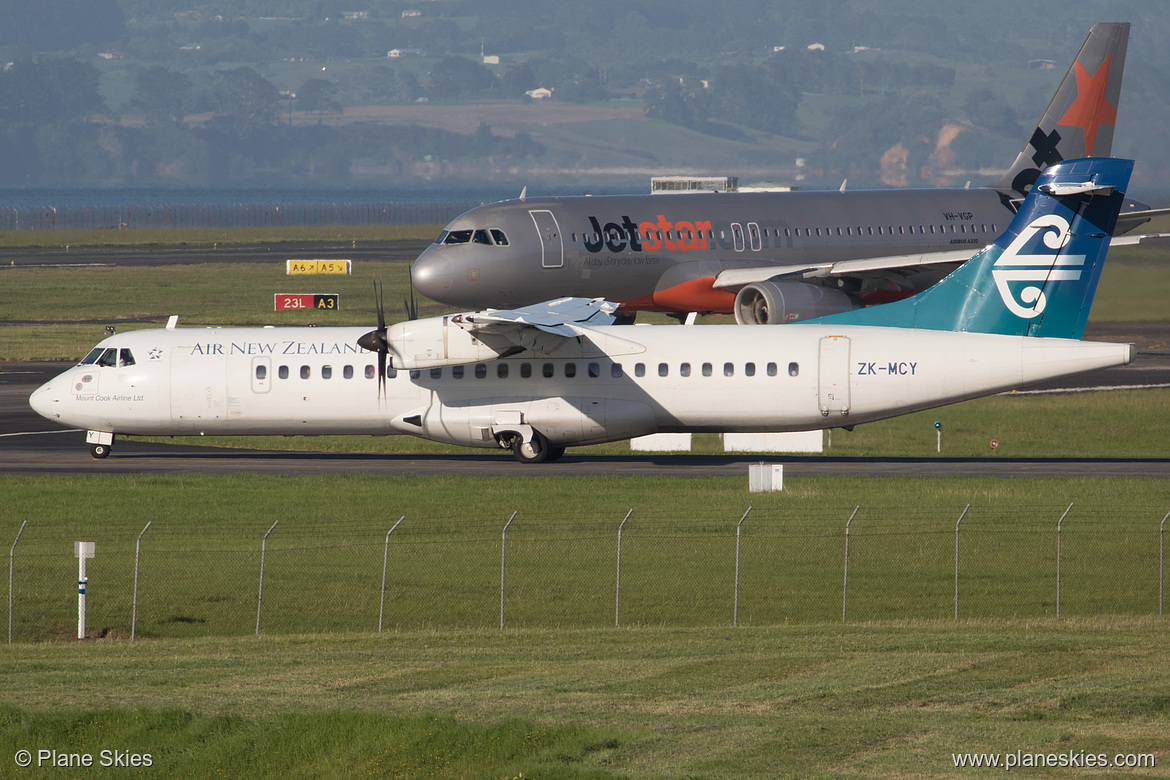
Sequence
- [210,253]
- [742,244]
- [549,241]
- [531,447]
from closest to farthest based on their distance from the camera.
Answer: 1. [531,447]
2. [549,241]
3. [742,244]
4. [210,253]

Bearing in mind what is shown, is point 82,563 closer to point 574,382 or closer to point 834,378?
point 574,382

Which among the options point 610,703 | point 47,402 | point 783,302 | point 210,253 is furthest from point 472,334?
point 210,253

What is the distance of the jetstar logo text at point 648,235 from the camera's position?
170 ft

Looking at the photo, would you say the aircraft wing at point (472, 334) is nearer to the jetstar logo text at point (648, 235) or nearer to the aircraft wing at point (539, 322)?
the aircraft wing at point (539, 322)

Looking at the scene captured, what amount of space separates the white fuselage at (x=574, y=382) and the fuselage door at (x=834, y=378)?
0.12ft

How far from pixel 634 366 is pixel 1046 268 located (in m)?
10.7

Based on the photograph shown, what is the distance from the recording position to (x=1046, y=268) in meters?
37.0

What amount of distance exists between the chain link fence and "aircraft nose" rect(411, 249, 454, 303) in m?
20.4

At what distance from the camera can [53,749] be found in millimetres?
16719

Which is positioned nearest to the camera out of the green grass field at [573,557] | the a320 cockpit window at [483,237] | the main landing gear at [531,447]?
the green grass field at [573,557]

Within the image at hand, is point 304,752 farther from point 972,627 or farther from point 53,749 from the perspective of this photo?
point 972,627

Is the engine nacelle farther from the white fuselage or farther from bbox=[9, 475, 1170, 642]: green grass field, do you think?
bbox=[9, 475, 1170, 642]: green grass field

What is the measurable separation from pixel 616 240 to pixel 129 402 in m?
19.5

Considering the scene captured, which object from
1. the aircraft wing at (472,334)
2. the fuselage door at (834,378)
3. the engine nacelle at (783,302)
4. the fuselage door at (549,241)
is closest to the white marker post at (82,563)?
the aircraft wing at (472,334)
